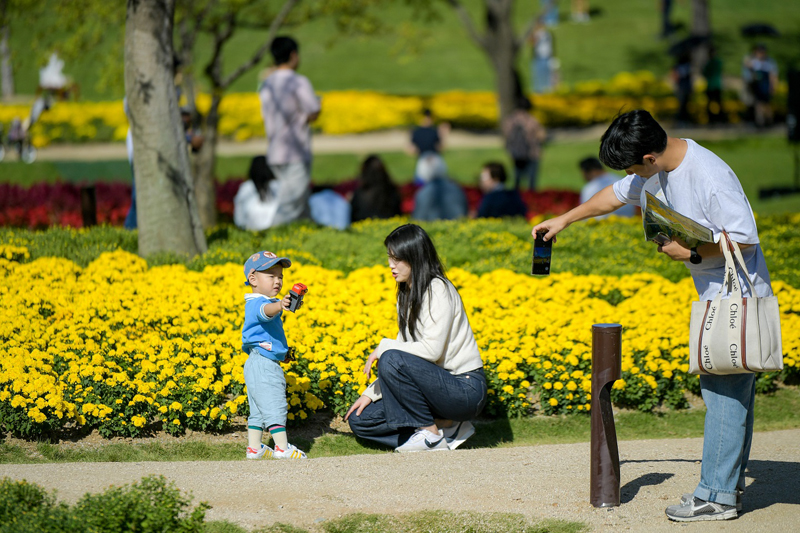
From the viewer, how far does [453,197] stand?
10.3m

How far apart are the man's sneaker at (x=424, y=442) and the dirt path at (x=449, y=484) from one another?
16 centimetres

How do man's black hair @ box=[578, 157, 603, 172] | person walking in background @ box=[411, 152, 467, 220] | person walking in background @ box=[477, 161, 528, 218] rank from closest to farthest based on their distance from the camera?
man's black hair @ box=[578, 157, 603, 172] < person walking in background @ box=[477, 161, 528, 218] < person walking in background @ box=[411, 152, 467, 220]

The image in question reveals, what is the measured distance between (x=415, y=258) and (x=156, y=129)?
3.46m

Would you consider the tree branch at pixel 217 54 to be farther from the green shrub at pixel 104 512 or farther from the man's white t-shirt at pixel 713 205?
the man's white t-shirt at pixel 713 205

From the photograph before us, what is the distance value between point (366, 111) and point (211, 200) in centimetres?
1261

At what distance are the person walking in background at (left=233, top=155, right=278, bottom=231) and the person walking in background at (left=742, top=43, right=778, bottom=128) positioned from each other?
58.4ft

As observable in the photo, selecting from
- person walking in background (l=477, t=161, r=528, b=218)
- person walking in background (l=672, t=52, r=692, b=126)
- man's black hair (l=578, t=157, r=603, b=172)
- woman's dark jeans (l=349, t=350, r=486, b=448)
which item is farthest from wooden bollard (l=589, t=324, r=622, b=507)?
person walking in background (l=672, t=52, r=692, b=126)

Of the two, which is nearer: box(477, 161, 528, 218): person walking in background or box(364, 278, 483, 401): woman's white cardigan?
box(364, 278, 483, 401): woman's white cardigan

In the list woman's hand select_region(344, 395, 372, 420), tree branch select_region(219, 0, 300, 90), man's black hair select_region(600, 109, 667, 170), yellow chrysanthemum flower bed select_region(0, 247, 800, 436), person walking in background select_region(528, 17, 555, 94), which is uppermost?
person walking in background select_region(528, 17, 555, 94)

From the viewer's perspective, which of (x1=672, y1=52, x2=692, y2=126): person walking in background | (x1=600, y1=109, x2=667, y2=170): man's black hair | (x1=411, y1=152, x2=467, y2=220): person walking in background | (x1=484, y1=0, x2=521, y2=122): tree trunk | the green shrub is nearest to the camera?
the green shrub

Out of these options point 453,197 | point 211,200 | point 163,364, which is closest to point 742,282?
point 163,364

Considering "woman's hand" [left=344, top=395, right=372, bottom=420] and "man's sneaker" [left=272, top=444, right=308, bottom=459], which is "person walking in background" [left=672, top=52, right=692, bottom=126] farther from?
"man's sneaker" [left=272, top=444, right=308, bottom=459]

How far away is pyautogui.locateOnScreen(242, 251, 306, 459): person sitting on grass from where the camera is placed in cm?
489

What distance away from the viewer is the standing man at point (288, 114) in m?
8.12
